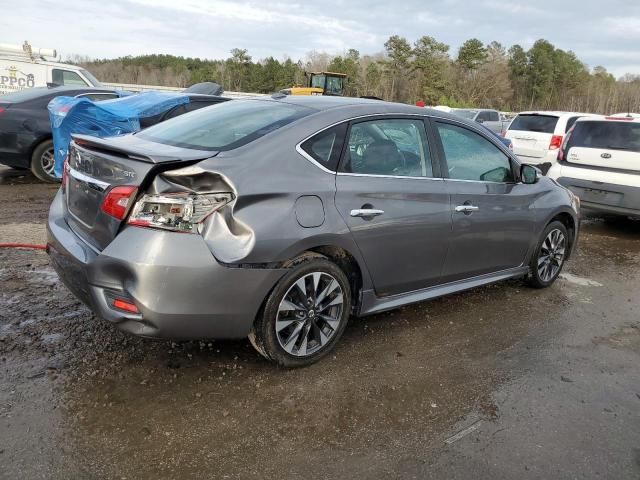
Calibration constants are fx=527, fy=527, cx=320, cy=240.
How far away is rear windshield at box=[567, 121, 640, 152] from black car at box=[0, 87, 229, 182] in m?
6.10

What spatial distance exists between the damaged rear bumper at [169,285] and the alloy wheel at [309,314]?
206 mm

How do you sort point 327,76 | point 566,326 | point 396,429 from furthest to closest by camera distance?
point 327,76 < point 566,326 < point 396,429

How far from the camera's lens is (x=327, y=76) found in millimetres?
27906

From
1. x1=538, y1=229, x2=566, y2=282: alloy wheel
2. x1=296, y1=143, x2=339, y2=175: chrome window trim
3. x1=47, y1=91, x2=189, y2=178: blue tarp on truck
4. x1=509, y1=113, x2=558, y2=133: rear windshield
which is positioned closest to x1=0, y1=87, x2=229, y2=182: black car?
x1=47, y1=91, x2=189, y2=178: blue tarp on truck

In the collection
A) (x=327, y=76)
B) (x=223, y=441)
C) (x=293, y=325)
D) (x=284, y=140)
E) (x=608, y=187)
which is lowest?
(x=223, y=441)

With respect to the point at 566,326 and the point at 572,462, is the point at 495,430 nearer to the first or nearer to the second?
the point at 572,462

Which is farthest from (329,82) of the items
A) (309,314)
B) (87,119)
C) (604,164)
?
(309,314)

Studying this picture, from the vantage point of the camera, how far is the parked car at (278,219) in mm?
2742

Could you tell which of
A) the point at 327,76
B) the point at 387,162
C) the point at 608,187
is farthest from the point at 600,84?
the point at 387,162

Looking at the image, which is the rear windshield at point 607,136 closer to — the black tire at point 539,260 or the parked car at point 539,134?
the black tire at point 539,260

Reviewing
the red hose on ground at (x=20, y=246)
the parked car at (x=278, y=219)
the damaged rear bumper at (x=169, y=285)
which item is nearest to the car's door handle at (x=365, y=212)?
the parked car at (x=278, y=219)

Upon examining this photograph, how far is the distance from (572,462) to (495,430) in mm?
387

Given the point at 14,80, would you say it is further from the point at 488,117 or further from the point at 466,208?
the point at 488,117

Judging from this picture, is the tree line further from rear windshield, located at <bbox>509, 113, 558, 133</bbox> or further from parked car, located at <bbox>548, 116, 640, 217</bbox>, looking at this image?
parked car, located at <bbox>548, 116, 640, 217</bbox>
